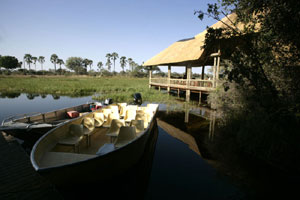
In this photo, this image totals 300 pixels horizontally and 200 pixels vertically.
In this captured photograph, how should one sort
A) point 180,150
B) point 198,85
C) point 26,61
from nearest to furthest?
point 180,150 < point 198,85 < point 26,61

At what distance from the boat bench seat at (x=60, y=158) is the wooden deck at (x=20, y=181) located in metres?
0.65

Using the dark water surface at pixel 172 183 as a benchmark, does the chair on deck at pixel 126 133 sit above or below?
above

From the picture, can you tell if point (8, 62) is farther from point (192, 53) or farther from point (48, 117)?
point (192, 53)

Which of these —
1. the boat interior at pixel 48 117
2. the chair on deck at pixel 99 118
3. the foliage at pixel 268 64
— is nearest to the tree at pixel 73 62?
the boat interior at pixel 48 117

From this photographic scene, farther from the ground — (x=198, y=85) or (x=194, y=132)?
(x=198, y=85)

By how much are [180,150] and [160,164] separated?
4.61ft

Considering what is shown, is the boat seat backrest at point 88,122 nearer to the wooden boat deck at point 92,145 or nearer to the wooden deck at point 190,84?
the wooden boat deck at point 92,145

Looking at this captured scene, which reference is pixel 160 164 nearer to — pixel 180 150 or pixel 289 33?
pixel 180 150

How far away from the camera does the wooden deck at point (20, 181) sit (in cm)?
367

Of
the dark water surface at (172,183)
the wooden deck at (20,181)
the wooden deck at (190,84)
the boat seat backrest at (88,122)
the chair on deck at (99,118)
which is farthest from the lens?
the wooden deck at (190,84)

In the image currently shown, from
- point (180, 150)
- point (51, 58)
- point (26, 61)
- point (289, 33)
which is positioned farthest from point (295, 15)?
point (26, 61)

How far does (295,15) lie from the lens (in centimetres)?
411

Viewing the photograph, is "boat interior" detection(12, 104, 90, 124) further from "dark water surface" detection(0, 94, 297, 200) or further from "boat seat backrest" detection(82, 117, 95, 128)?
"dark water surface" detection(0, 94, 297, 200)

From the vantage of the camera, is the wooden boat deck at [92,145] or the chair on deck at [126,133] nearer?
the wooden boat deck at [92,145]
